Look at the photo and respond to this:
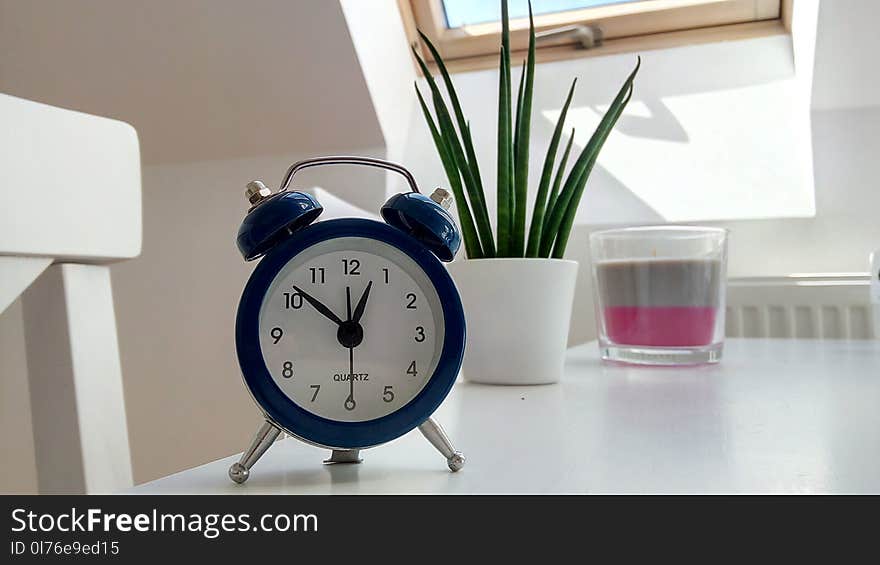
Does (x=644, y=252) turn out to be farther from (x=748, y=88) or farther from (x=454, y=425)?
(x=748, y=88)

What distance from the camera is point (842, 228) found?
1705 mm

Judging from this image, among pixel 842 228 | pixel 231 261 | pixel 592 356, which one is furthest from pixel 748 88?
pixel 231 261

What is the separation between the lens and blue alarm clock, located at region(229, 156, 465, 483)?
1.20ft

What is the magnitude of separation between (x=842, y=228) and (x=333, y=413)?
1.69 metres

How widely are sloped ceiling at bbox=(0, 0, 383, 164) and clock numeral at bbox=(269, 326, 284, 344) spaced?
4.86 ft

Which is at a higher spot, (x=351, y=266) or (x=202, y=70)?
(x=202, y=70)

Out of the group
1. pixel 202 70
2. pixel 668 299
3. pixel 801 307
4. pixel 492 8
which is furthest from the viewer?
pixel 492 8

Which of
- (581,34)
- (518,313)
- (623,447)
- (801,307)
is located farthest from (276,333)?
(581,34)

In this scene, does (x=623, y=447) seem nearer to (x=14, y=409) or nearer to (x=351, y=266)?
(x=351, y=266)

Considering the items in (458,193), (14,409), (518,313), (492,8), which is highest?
(492,8)

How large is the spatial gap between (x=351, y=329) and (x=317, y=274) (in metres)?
0.04

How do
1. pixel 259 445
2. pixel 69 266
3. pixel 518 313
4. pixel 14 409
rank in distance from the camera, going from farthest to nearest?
pixel 14 409 → pixel 518 313 → pixel 69 266 → pixel 259 445

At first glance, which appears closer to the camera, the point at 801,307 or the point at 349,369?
the point at 349,369

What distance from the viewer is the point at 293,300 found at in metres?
0.38
